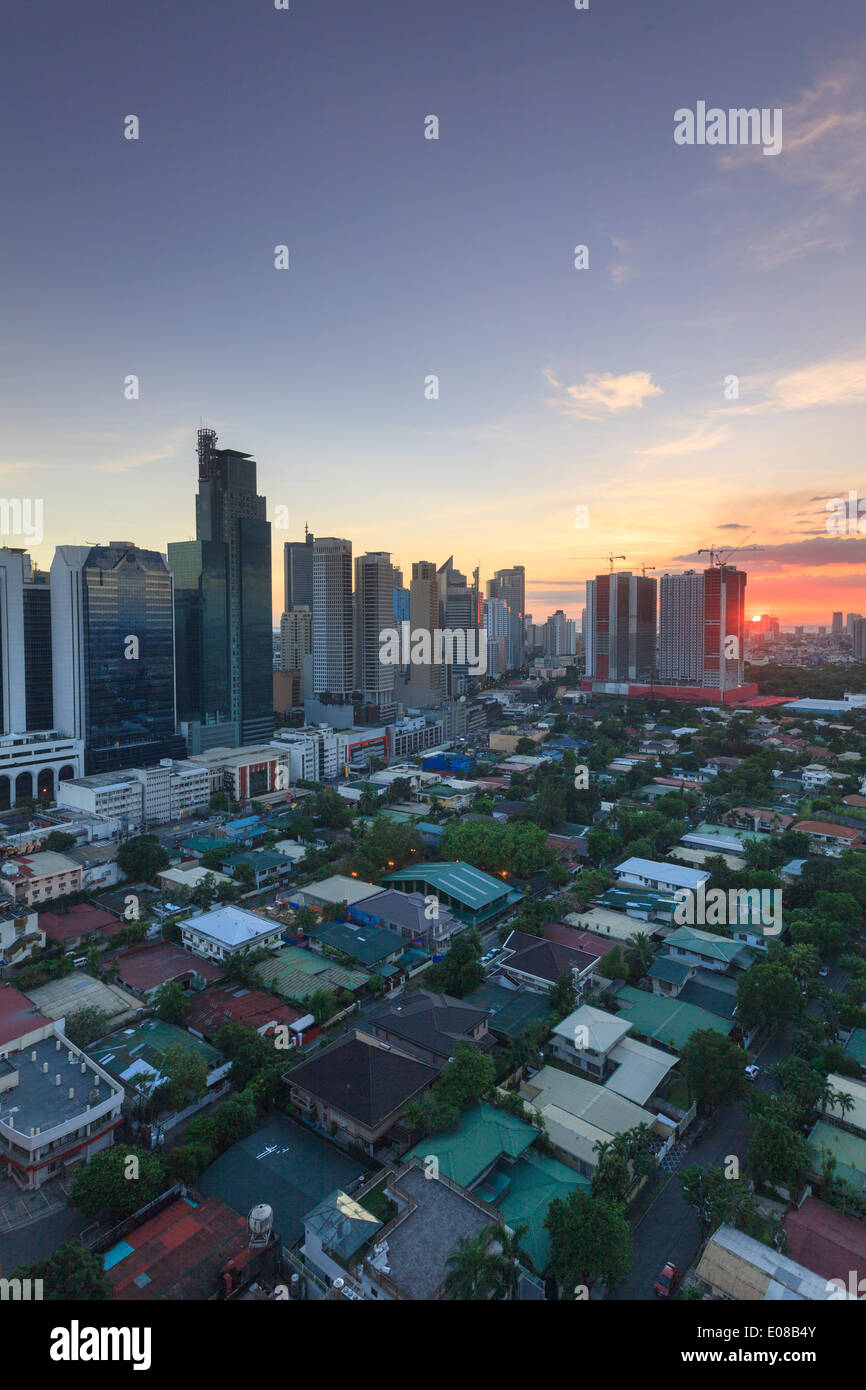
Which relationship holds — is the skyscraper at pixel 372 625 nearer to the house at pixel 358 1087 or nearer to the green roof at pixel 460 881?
the green roof at pixel 460 881

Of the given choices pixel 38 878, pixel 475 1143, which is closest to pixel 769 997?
pixel 475 1143

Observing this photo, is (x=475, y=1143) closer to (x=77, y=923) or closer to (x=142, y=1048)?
(x=142, y=1048)

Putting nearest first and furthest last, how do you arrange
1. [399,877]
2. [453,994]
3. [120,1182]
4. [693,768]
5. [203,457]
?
[120,1182] < [453,994] < [399,877] < [693,768] < [203,457]

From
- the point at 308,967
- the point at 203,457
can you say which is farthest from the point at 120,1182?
the point at 203,457

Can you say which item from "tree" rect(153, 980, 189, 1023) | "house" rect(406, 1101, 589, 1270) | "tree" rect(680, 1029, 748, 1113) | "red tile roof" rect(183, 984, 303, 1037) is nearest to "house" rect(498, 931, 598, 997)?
"tree" rect(680, 1029, 748, 1113)

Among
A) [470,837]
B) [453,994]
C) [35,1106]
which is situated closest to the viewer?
[35,1106]

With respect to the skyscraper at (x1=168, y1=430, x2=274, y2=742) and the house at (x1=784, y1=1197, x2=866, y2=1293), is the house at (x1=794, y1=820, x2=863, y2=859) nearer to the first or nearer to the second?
the house at (x1=784, y1=1197, x2=866, y2=1293)
